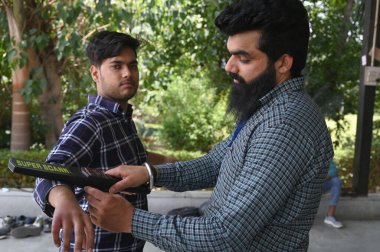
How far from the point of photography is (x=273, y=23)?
116 cm

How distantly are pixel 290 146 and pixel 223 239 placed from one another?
0.30 meters

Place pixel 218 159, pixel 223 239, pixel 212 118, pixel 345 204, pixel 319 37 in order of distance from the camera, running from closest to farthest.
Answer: pixel 223 239 < pixel 218 159 < pixel 345 204 < pixel 319 37 < pixel 212 118

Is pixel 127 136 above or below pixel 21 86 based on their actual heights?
below

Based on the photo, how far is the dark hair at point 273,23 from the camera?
1.16m

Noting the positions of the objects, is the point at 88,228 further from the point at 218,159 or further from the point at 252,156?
the point at 218,159

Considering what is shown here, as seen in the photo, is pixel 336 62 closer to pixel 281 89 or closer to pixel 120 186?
pixel 281 89

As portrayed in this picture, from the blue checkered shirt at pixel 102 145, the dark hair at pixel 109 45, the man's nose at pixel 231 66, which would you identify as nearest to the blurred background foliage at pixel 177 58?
the dark hair at pixel 109 45

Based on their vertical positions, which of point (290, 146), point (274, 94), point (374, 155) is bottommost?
point (374, 155)

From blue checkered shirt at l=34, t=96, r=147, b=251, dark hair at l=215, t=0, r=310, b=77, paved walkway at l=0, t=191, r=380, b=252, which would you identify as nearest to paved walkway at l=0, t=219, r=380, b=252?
paved walkway at l=0, t=191, r=380, b=252

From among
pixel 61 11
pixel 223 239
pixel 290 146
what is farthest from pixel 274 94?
pixel 61 11

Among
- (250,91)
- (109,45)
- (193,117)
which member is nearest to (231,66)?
(250,91)

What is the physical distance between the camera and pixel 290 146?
41.8 inches

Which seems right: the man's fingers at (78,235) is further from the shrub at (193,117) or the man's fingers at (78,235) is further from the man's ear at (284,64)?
the shrub at (193,117)

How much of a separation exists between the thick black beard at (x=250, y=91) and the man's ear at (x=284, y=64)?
2 centimetres
